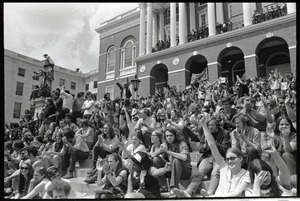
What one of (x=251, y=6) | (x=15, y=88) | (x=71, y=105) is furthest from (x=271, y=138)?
(x=15, y=88)

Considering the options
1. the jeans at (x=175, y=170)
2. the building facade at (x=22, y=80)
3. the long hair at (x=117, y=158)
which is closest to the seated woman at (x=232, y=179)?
the jeans at (x=175, y=170)

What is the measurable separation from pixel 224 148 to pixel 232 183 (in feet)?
2.61

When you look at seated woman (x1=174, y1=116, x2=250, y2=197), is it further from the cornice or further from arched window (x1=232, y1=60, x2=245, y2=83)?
arched window (x1=232, y1=60, x2=245, y2=83)

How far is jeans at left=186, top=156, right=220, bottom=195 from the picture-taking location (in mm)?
3980

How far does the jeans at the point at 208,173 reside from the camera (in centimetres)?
398

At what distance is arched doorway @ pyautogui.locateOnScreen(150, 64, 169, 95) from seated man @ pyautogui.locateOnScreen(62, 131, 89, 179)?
17.5 meters

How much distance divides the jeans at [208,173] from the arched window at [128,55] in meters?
24.9

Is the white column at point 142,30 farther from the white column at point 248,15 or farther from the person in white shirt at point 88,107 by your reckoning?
the person in white shirt at point 88,107

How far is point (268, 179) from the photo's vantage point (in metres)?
3.52

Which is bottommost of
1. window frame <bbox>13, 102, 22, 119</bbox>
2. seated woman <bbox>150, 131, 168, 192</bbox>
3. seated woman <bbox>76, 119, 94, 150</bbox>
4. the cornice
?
seated woman <bbox>150, 131, 168, 192</bbox>

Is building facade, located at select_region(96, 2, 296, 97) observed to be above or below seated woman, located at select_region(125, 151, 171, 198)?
above

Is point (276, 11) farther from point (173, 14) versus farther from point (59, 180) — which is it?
point (59, 180)

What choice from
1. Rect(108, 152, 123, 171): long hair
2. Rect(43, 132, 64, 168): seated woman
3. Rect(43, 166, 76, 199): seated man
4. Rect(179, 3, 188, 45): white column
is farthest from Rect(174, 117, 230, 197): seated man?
Rect(179, 3, 188, 45): white column

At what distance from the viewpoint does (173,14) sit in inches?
938
